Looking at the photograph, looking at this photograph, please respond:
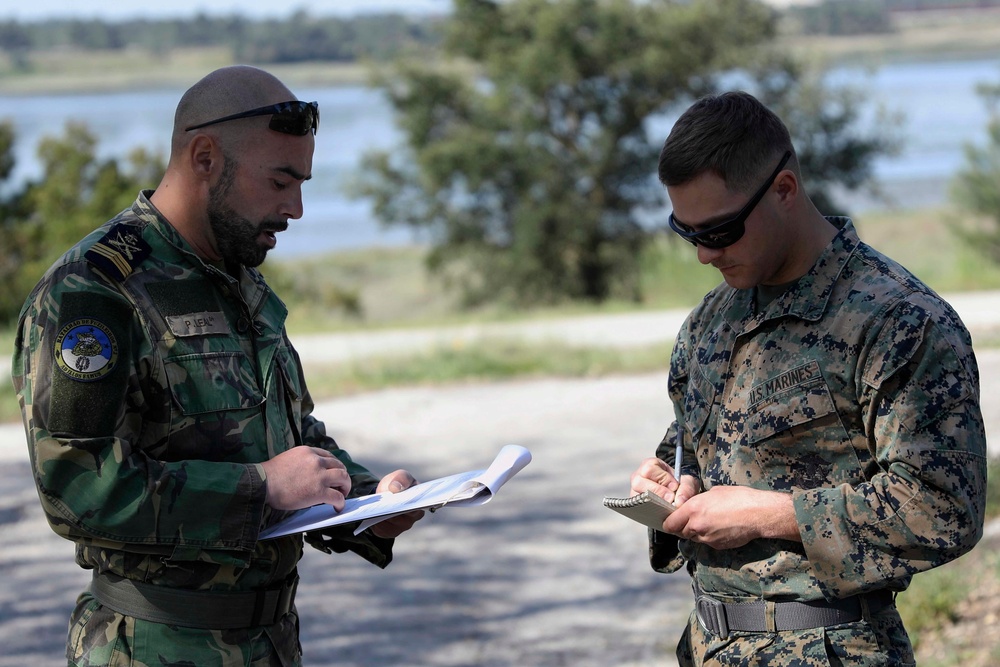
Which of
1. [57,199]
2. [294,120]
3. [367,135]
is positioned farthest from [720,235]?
[367,135]

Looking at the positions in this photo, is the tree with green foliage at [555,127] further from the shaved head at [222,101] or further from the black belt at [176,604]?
the black belt at [176,604]

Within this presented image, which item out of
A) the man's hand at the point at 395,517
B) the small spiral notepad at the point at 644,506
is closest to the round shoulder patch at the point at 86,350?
the man's hand at the point at 395,517

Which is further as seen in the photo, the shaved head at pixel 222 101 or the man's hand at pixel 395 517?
the man's hand at pixel 395 517

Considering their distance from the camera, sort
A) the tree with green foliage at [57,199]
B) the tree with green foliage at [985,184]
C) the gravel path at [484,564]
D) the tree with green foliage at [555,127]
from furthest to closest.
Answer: the tree with green foliage at [555,127] < the tree with green foliage at [57,199] < the tree with green foliage at [985,184] < the gravel path at [484,564]

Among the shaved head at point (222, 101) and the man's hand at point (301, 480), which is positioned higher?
the shaved head at point (222, 101)

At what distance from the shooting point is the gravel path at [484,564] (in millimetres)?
5230

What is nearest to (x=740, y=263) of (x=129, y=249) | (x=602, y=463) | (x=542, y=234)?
(x=129, y=249)

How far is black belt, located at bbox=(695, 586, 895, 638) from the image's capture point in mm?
2309

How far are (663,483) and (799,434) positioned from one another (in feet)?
1.24

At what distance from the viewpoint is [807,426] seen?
233cm

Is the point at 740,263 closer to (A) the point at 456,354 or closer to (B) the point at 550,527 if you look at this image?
(B) the point at 550,527

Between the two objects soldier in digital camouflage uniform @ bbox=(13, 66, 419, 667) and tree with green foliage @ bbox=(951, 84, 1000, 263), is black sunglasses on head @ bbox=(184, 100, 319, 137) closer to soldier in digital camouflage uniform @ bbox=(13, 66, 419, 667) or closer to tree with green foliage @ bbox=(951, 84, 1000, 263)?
soldier in digital camouflage uniform @ bbox=(13, 66, 419, 667)

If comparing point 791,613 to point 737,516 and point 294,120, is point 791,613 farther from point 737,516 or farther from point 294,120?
point 294,120

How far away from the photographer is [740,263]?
2400mm
